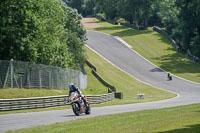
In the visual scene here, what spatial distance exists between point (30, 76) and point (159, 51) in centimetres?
5406

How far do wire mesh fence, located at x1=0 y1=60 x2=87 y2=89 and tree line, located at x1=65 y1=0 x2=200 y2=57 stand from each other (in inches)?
1723

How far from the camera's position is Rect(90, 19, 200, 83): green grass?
7606cm

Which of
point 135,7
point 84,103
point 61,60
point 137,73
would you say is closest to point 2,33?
point 61,60

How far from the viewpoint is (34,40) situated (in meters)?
46.2

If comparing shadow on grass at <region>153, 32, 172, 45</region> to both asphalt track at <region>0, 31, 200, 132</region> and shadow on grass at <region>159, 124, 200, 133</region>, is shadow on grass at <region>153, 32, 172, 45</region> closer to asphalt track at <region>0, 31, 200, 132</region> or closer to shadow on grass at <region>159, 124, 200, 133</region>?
asphalt track at <region>0, 31, 200, 132</region>

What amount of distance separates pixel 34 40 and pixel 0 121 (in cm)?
2307

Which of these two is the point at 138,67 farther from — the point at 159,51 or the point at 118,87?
the point at 118,87

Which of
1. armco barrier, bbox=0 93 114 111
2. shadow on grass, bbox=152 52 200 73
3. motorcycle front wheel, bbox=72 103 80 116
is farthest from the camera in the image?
shadow on grass, bbox=152 52 200 73

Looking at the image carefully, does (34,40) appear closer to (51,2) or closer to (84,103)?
(51,2)

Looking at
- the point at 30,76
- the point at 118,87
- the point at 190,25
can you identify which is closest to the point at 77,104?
the point at 30,76

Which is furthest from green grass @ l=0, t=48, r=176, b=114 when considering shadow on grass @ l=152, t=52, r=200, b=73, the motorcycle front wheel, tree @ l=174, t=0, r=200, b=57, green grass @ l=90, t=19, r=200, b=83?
tree @ l=174, t=0, r=200, b=57

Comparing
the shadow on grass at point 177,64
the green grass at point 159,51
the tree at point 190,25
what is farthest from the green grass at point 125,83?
the tree at point 190,25

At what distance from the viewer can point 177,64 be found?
3164 inches

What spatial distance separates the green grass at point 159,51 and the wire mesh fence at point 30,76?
98.9 feet
